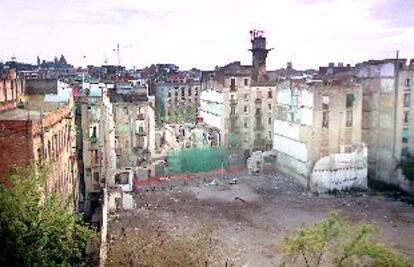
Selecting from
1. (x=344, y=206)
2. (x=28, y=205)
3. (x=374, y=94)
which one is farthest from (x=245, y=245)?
(x=374, y=94)

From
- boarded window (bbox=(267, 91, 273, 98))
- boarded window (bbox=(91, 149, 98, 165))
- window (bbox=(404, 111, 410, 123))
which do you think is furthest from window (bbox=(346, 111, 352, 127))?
boarded window (bbox=(91, 149, 98, 165))

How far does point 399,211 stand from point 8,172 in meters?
35.9

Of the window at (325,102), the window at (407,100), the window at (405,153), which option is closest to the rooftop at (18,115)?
the window at (325,102)

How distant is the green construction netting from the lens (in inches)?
2293

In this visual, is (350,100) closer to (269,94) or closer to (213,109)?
(269,94)

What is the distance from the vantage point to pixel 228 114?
65.3m

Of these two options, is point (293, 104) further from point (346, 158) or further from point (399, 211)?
point (399, 211)

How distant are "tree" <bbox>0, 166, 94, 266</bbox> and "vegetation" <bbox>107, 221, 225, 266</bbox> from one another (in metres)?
9.25

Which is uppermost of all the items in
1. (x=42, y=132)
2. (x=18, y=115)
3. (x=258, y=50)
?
(x=258, y=50)

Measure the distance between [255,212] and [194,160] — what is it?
56.8ft

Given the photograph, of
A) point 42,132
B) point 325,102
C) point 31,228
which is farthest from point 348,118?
point 31,228

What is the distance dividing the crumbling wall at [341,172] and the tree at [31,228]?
120ft

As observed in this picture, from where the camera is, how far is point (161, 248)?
31.0 m

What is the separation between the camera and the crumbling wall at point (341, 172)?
5044 centimetres
